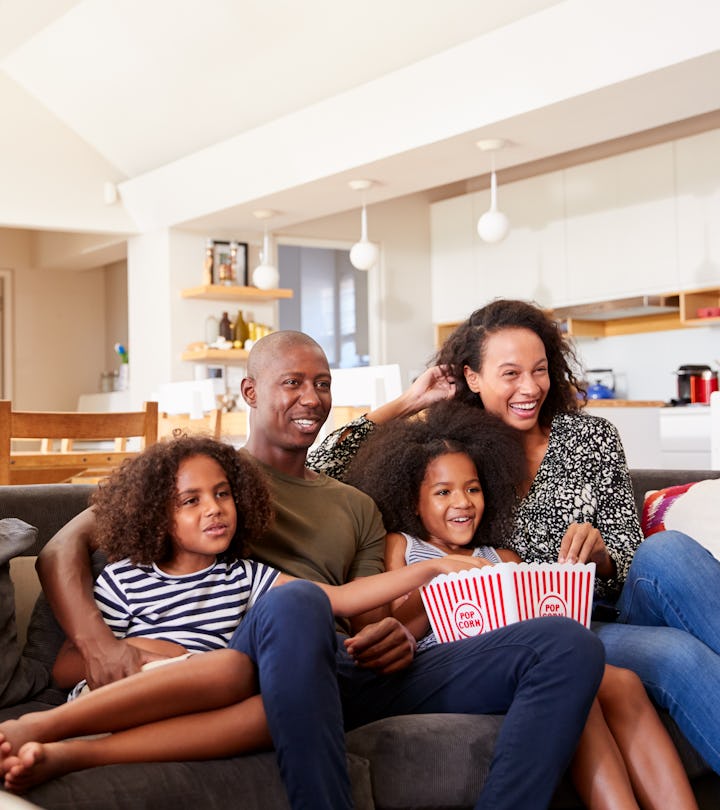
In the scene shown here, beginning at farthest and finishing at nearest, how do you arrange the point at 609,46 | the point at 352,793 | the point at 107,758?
the point at 609,46, the point at 352,793, the point at 107,758

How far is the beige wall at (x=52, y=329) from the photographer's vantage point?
8555mm

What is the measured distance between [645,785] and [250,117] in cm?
490

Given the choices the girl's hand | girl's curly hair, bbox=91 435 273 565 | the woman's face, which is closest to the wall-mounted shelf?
the woman's face

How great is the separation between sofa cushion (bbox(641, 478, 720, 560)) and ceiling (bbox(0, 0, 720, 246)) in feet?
6.40

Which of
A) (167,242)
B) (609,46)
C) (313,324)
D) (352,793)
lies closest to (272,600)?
(352,793)

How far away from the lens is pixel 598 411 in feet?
20.5

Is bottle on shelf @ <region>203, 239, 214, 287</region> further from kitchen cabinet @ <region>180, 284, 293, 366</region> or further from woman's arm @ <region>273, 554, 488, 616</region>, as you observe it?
A: woman's arm @ <region>273, 554, 488, 616</region>

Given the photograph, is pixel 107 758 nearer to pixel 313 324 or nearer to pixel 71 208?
pixel 71 208

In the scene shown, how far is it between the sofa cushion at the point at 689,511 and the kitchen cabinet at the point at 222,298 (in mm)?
4447

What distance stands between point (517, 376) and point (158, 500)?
883mm

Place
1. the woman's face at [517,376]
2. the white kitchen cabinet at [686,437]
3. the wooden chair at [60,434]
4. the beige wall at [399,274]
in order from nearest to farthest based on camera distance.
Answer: the woman's face at [517,376] → the wooden chair at [60,434] → the white kitchen cabinet at [686,437] → the beige wall at [399,274]

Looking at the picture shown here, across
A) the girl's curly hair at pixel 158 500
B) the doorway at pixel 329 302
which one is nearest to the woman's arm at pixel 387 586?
the girl's curly hair at pixel 158 500

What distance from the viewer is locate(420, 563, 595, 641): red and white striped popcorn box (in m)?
1.83

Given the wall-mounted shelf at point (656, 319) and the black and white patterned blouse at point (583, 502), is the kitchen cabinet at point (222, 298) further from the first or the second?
the black and white patterned blouse at point (583, 502)
